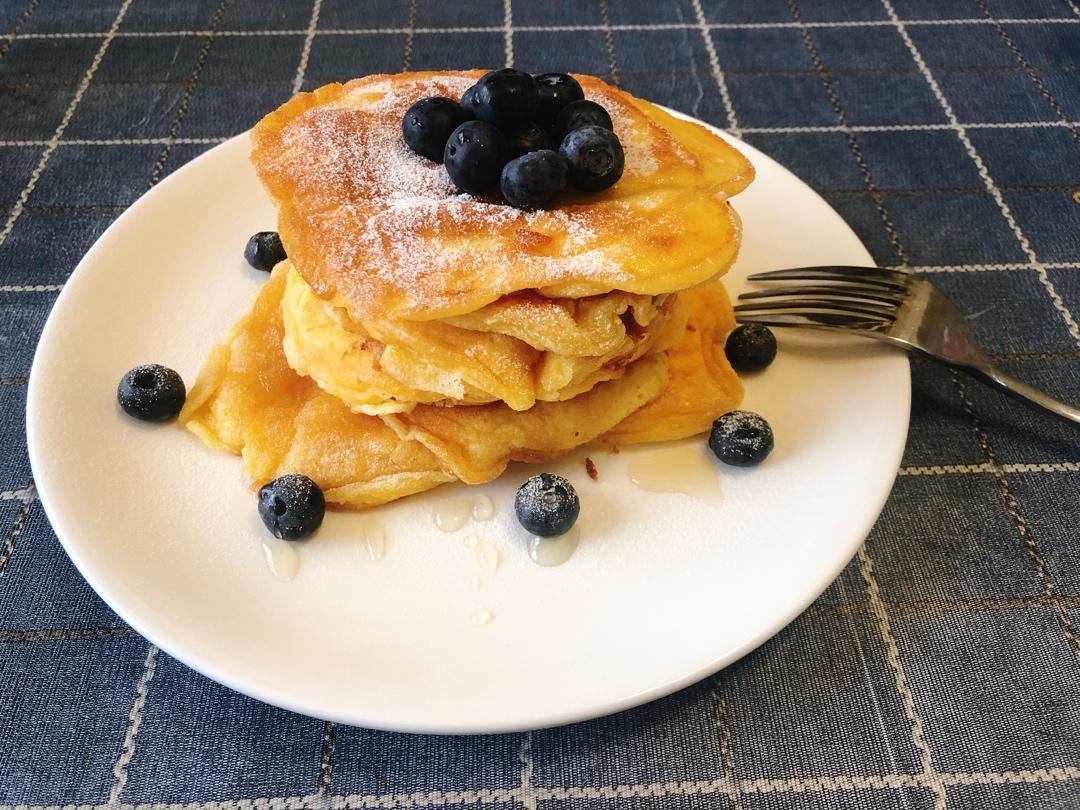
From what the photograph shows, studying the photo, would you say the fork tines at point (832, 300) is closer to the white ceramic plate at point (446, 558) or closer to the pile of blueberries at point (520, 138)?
the white ceramic plate at point (446, 558)

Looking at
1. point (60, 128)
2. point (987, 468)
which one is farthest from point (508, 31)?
point (987, 468)

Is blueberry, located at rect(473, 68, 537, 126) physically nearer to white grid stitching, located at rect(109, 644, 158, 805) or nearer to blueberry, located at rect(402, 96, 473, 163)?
blueberry, located at rect(402, 96, 473, 163)

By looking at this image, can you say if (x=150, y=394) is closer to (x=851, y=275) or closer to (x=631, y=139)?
(x=631, y=139)

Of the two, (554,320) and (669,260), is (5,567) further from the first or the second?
(669,260)

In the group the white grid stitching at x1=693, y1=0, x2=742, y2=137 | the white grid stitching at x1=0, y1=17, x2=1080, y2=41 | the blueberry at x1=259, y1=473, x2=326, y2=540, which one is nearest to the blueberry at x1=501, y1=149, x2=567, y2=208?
the blueberry at x1=259, y1=473, x2=326, y2=540

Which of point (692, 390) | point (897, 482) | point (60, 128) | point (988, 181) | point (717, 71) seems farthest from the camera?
point (717, 71)

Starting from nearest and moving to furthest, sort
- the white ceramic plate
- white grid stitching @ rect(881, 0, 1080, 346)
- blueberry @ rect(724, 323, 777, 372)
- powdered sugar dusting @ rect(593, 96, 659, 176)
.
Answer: the white ceramic plate → powdered sugar dusting @ rect(593, 96, 659, 176) → blueberry @ rect(724, 323, 777, 372) → white grid stitching @ rect(881, 0, 1080, 346)
